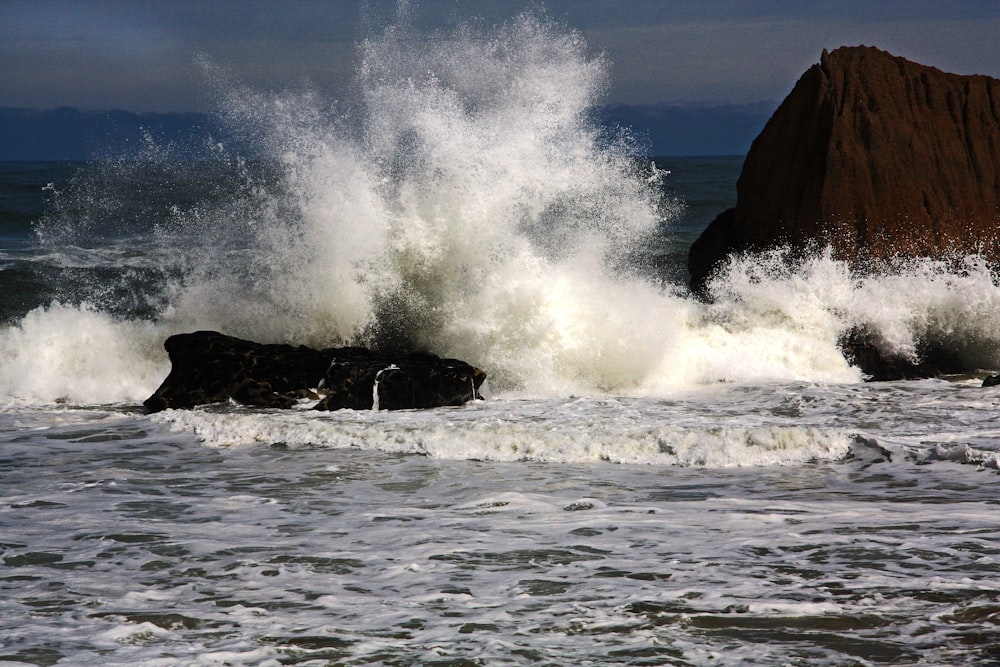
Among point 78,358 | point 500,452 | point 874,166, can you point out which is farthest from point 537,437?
point 874,166

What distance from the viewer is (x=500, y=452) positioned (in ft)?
22.6

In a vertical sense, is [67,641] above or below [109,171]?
below

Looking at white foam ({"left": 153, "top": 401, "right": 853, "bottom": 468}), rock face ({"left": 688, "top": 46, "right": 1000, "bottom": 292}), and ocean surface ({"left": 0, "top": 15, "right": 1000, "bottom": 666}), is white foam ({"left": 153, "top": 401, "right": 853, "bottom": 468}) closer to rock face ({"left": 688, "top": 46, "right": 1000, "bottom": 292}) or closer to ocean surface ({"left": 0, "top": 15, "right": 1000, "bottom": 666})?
ocean surface ({"left": 0, "top": 15, "right": 1000, "bottom": 666})

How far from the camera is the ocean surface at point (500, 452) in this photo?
390 cm

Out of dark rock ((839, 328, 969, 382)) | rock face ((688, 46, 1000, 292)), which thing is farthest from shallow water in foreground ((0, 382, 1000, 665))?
rock face ((688, 46, 1000, 292))

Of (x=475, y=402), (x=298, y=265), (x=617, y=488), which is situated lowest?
(x=617, y=488)

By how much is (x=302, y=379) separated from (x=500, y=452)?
231 centimetres

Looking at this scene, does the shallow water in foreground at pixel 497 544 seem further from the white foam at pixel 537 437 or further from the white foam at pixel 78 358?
the white foam at pixel 78 358

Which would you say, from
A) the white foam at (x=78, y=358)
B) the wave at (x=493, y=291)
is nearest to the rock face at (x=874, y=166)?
the wave at (x=493, y=291)

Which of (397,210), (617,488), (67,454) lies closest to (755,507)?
(617,488)

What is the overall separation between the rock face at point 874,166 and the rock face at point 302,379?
4.37 meters

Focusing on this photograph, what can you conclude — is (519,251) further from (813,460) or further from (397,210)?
(813,460)

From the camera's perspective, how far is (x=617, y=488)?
5945 millimetres

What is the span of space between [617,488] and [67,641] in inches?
128
